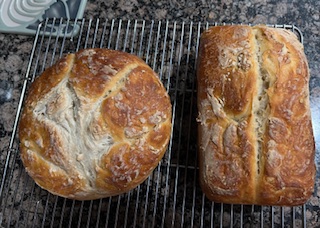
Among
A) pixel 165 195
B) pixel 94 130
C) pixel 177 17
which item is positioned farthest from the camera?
pixel 177 17

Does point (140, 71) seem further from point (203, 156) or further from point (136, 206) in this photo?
point (136, 206)

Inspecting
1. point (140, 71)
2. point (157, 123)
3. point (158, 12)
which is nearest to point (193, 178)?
point (157, 123)

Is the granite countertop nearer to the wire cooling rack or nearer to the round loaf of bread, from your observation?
the wire cooling rack

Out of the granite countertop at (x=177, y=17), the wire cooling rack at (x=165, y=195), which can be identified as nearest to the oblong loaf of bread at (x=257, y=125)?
the wire cooling rack at (x=165, y=195)

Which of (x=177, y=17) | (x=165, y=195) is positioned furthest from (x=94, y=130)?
(x=177, y=17)

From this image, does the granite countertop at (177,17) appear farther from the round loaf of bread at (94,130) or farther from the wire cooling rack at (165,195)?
the round loaf of bread at (94,130)

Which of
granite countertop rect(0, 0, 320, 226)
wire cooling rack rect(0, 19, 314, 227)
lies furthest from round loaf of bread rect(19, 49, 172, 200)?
granite countertop rect(0, 0, 320, 226)

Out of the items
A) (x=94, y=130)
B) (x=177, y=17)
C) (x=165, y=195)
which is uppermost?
(x=177, y=17)

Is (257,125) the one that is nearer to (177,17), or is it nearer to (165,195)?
(165,195)
